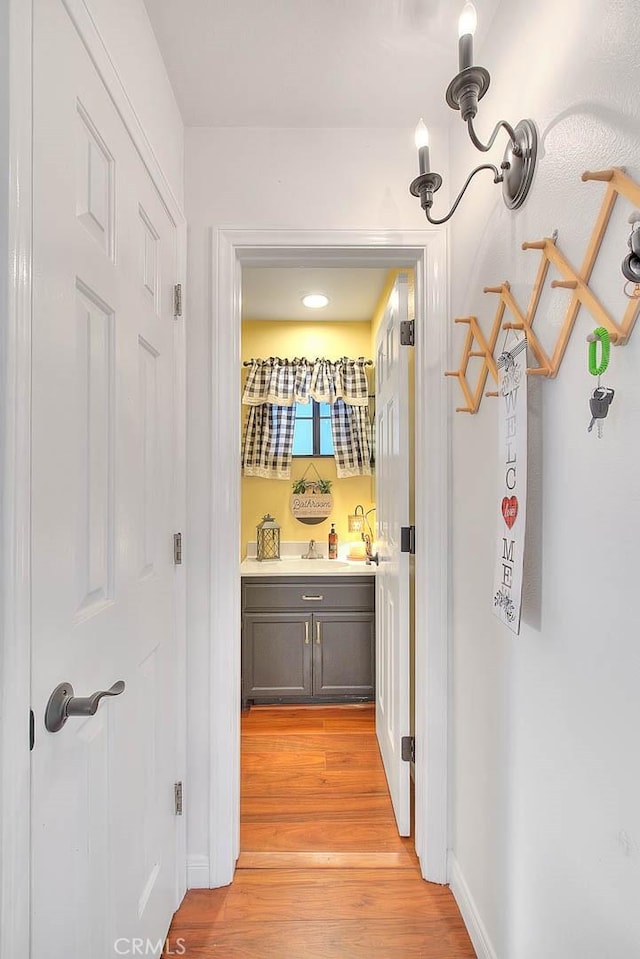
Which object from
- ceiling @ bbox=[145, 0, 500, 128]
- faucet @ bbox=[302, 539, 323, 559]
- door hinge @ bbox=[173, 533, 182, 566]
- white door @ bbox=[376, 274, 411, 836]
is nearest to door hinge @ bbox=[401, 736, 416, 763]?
white door @ bbox=[376, 274, 411, 836]

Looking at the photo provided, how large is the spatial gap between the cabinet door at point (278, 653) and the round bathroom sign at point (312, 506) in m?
0.80

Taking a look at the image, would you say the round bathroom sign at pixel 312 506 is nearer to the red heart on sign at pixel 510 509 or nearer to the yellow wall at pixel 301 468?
the yellow wall at pixel 301 468

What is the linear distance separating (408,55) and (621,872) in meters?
1.86

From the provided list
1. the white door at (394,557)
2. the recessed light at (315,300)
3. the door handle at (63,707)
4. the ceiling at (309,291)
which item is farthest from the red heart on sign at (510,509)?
the recessed light at (315,300)

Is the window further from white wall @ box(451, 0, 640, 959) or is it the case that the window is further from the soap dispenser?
white wall @ box(451, 0, 640, 959)

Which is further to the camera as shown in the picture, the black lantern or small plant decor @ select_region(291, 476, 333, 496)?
small plant decor @ select_region(291, 476, 333, 496)

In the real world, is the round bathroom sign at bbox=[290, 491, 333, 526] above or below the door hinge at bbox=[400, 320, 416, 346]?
below

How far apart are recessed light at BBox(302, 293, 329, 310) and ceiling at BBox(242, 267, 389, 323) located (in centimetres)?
3

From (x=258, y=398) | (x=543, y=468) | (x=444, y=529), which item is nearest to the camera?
(x=543, y=468)

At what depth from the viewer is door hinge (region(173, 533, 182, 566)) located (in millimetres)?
1554

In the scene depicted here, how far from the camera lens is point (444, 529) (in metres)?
1.70

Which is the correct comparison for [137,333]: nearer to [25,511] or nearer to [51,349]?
[51,349]

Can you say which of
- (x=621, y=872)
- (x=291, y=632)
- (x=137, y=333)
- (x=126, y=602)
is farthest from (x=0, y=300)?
(x=291, y=632)

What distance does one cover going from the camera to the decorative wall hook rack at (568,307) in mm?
752
